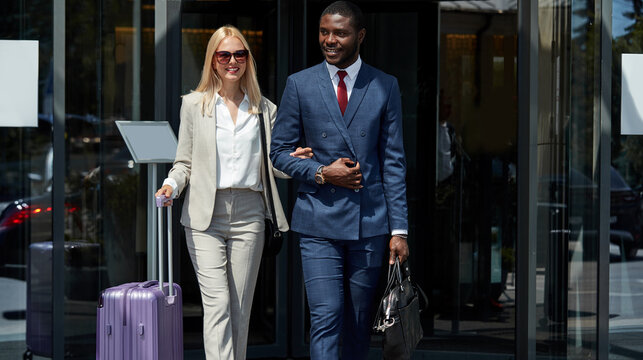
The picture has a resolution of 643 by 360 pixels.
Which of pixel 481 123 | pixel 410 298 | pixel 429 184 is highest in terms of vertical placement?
pixel 481 123

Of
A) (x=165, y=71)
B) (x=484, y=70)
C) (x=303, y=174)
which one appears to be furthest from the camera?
(x=484, y=70)

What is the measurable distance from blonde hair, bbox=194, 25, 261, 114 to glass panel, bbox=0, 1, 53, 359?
1.31 metres

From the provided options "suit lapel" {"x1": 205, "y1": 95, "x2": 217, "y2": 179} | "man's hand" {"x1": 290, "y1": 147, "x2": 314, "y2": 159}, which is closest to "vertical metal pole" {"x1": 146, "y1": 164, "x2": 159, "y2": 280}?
"suit lapel" {"x1": 205, "y1": 95, "x2": 217, "y2": 179}

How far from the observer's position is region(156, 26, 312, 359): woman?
A: 4.17m

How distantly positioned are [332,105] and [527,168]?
1.79 metres

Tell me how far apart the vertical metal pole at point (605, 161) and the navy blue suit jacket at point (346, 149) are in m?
1.75

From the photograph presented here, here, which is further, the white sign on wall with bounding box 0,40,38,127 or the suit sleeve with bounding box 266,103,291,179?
the white sign on wall with bounding box 0,40,38,127

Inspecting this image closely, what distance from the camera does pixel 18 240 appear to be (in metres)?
5.24

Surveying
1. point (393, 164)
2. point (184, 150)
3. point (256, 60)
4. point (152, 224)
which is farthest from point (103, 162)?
point (393, 164)

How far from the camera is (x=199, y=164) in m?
4.19

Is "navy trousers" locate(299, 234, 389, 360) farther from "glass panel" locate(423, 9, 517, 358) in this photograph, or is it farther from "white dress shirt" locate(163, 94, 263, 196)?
"glass panel" locate(423, 9, 517, 358)

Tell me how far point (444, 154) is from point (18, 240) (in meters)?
2.80

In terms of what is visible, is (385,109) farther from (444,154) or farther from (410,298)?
(444,154)

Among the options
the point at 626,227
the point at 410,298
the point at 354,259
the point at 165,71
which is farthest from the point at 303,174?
the point at 626,227
